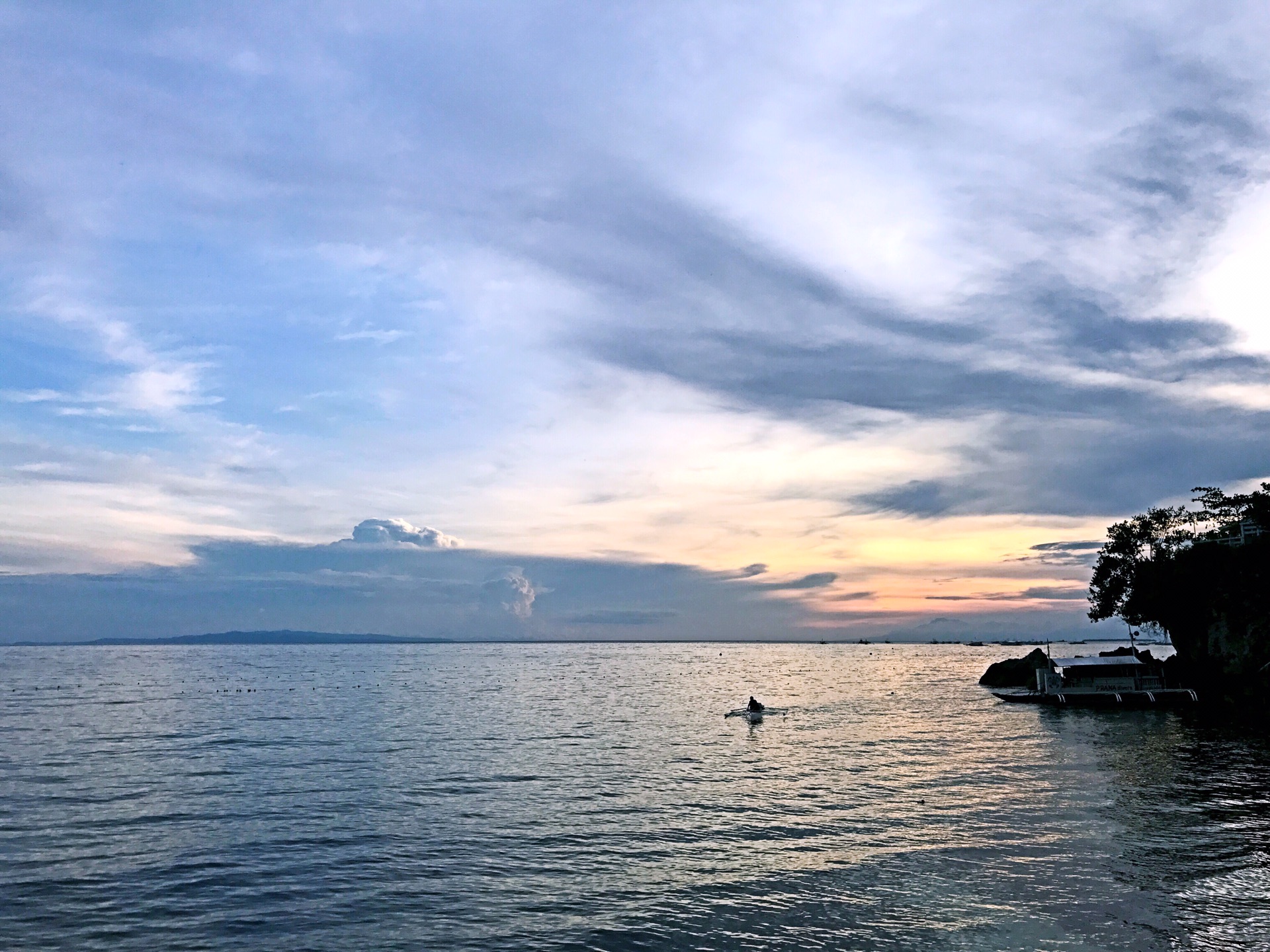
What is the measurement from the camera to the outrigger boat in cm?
8469

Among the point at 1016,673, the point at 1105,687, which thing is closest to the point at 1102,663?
the point at 1105,687

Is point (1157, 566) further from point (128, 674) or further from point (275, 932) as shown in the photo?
point (128, 674)

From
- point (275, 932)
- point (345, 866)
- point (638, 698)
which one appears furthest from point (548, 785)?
point (638, 698)

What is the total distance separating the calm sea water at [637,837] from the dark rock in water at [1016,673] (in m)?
44.5

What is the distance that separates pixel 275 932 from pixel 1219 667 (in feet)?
314

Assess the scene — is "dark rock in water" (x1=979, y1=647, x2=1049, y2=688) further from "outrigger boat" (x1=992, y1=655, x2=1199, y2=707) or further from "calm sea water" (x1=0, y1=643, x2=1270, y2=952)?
"calm sea water" (x1=0, y1=643, x2=1270, y2=952)

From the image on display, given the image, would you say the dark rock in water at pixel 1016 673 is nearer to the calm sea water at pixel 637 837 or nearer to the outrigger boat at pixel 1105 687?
the outrigger boat at pixel 1105 687

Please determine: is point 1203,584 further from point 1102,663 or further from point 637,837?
point 637,837

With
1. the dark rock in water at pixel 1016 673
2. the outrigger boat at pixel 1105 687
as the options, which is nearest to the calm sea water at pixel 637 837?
the outrigger boat at pixel 1105 687

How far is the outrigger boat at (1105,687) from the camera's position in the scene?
84688 millimetres

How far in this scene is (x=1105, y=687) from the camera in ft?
285

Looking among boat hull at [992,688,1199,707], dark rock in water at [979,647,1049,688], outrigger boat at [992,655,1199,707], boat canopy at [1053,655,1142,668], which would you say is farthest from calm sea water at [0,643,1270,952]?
dark rock in water at [979,647,1049,688]

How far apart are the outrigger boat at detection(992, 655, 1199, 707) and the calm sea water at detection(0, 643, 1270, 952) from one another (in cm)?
1662

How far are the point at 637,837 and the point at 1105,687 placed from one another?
Result: 72329 mm
